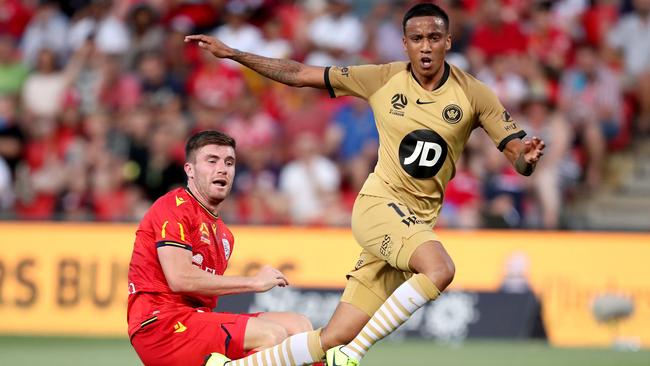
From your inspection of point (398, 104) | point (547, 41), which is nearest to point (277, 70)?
point (398, 104)

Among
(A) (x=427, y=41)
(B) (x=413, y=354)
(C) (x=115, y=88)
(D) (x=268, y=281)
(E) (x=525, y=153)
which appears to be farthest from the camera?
(C) (x=115, y=88)

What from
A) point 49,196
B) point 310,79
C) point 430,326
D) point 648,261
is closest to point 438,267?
point 310,79

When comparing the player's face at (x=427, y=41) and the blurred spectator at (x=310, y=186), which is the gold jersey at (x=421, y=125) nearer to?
the player's face at (x=427, y=41)

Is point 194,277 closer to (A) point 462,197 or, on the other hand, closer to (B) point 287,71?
(B) point 287,71

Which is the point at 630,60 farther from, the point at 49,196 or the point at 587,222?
the point at 49,196

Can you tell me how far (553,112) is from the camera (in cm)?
1652

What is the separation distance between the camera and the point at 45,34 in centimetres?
1864

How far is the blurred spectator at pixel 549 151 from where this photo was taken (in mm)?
15780

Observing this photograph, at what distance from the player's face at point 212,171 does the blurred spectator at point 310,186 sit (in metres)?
7.71

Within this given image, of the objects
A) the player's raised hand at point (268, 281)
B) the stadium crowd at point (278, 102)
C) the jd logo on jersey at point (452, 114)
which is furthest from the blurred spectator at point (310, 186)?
the player's raised hand at point (268, 281)

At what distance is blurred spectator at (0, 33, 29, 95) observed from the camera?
58.6ft

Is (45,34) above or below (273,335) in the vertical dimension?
above

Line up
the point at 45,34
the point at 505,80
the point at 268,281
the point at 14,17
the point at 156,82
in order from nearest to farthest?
the point at 268,281
the point at 505,80
the point at 156,82
the point at 45,34
the point at 14,17

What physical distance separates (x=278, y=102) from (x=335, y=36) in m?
1.34
